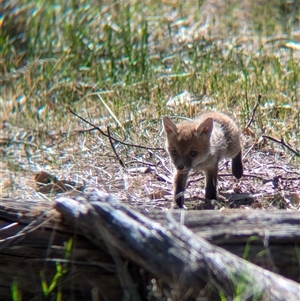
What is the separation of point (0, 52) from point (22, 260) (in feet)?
18.6

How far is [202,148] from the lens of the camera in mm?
5480

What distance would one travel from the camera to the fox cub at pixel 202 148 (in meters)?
5.35

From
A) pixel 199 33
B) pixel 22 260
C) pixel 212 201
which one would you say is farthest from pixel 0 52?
pixel 22 260

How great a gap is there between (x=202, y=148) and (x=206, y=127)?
0.53ft

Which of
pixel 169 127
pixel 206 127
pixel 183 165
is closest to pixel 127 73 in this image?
pixel 169 127

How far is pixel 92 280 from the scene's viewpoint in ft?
12.1

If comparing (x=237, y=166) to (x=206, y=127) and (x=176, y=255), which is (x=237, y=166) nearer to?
(x=206, y=127)

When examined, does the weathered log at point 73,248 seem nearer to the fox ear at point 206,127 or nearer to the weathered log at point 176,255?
the weathered log at point 176,255

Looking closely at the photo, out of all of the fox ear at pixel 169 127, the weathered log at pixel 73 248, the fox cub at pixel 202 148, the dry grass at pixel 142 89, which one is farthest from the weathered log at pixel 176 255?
the fox ear at pixel 169 127

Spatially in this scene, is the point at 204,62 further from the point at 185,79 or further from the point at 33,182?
the point at 33,182

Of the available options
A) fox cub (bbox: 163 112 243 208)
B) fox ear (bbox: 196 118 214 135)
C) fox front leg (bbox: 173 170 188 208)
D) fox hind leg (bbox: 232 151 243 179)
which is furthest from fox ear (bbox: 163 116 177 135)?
fox hind leg (bbox: 232 151 243 179)

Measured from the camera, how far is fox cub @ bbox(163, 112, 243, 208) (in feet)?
17.5

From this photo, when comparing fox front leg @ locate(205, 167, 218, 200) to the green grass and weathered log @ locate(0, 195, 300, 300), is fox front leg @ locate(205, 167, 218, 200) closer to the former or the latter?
the green grass

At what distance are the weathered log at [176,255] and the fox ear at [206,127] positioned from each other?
193 centimetres
